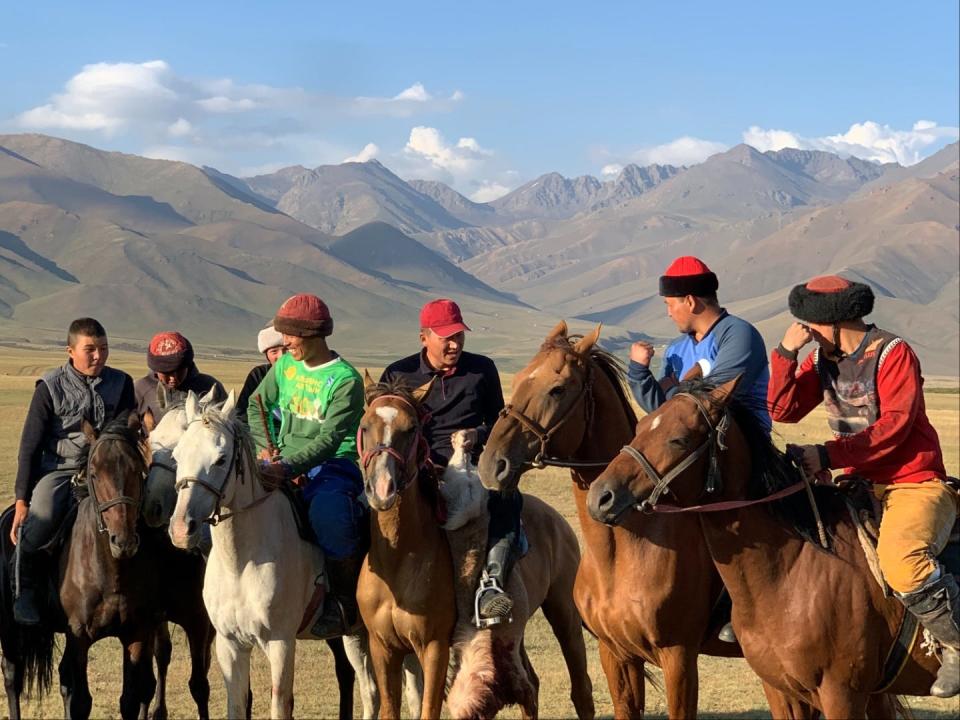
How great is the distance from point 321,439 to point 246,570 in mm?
1067

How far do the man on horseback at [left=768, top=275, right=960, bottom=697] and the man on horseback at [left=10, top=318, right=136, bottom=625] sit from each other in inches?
218

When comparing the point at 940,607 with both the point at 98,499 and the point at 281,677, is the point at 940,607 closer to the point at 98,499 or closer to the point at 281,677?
the point at 281,677

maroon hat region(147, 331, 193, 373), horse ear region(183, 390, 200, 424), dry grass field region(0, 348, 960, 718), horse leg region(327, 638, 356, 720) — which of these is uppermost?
maroon hat region(147, 331, 193, 373)

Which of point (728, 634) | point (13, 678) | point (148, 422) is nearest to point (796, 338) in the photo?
point (728, 634)

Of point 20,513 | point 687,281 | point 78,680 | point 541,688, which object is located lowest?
point 541,688

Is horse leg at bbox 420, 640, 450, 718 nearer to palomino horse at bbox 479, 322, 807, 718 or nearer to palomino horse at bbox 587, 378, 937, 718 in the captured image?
palomino horse at bbox 479, 322, 807, 718

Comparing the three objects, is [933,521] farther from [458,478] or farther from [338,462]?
[338,462]

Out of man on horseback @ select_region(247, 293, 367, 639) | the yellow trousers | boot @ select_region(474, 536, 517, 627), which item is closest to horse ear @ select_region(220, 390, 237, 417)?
man on horseback @ select_region(247, 293, 367, 639)

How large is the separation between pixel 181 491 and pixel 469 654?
2.40m

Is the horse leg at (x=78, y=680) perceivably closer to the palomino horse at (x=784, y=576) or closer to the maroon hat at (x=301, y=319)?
the maroon hat at (x=301, y=319)

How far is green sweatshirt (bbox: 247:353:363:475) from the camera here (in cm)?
821

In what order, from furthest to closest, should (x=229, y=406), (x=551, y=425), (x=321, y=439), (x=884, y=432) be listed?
(x=321, y=439) → (x=229, y=406) → (x=551, y=425) → (x=884, y=432)

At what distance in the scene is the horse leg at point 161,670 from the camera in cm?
986

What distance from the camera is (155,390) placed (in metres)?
9.55
